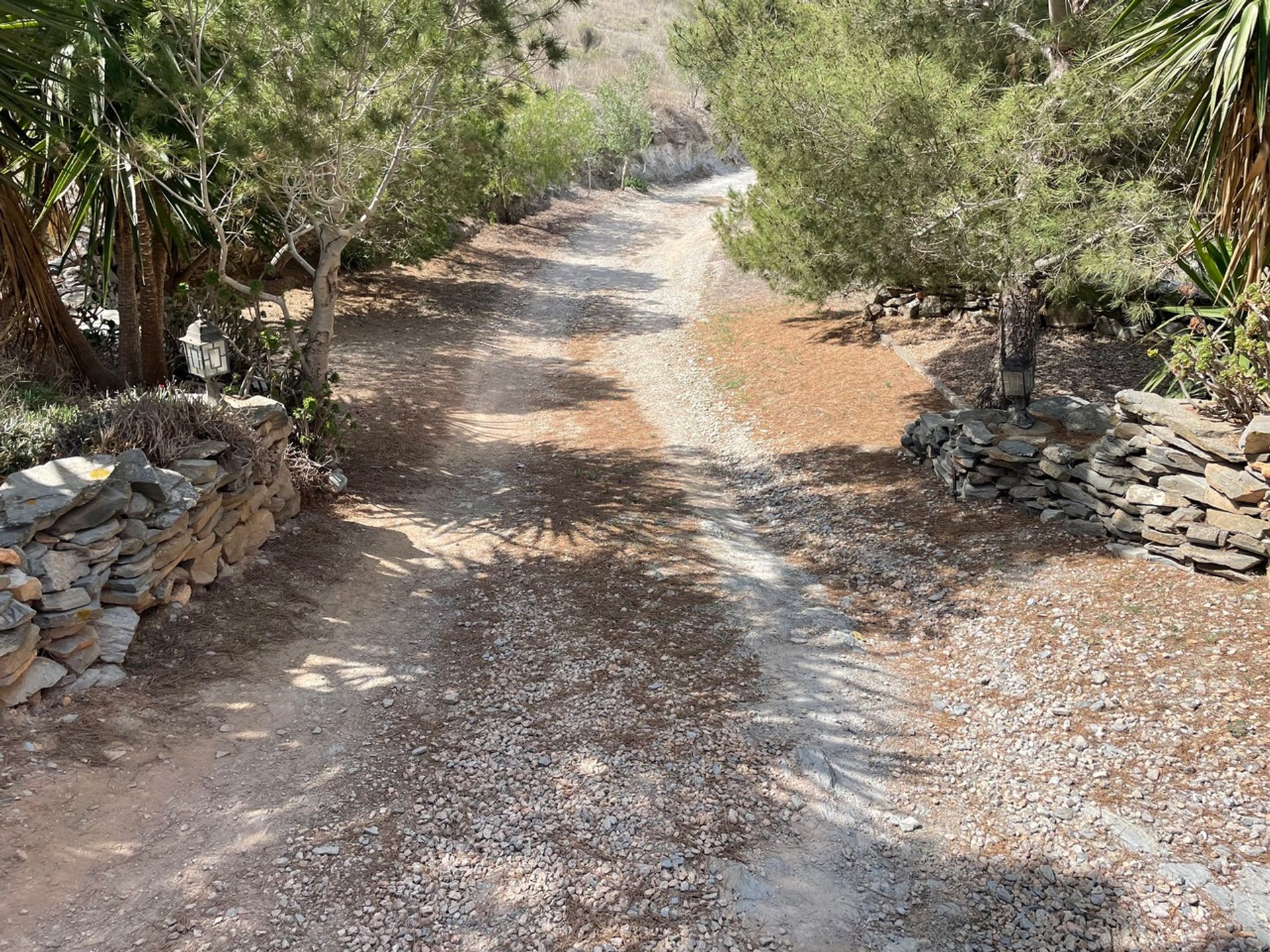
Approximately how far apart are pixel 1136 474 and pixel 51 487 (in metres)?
7.40

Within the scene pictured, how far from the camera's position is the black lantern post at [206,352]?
673 centimetres

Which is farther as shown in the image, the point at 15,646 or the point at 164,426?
the point at 164,426

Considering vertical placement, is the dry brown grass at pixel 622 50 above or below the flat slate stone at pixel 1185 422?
above

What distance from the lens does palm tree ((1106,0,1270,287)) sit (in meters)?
5.85

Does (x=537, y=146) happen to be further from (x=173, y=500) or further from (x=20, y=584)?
(x=20, y=584)

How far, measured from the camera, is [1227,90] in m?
5.82

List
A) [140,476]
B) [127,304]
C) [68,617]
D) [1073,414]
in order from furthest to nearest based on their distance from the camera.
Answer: [1073,414] < [127,304] < [140,476] < [68,617]

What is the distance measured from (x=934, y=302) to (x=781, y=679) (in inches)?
402

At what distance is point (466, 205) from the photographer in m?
16.5

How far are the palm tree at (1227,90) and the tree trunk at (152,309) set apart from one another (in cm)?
807

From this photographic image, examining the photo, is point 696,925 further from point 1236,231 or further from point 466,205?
point 466,205

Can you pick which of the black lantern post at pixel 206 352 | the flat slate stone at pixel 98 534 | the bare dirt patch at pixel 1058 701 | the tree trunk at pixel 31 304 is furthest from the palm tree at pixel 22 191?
the bare dirt patch at pixel 1058 701

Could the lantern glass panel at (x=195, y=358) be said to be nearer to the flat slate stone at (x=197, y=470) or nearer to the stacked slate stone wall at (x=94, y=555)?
the stacked slate stone wall at (x=94, y=555)

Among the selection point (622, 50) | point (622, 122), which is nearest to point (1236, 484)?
point (622, 122)
